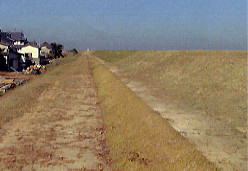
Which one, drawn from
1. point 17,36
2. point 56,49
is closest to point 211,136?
point 56,49

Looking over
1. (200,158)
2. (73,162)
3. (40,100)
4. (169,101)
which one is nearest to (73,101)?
(40,100)

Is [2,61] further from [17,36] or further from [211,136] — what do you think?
[17,36]

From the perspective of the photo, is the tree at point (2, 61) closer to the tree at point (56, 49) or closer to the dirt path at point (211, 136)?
the dirt path at point (211, 136)

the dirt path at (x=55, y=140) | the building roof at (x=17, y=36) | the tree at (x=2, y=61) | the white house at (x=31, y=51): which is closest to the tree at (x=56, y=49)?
the building roof at (x=17, y=36)

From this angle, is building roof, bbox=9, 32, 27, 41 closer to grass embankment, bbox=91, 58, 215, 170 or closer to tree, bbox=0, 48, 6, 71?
tree, bbox=0, 48, 6, 71

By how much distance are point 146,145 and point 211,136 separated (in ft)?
11.5

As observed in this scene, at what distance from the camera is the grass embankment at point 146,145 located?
26.3ft

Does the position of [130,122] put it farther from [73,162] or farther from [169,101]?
[169,101]

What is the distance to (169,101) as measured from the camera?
18.9m

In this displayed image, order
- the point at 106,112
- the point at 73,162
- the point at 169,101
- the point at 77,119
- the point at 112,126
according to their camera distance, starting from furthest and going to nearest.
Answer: the point at 169,101 → the point at 106,112 → the point at 77,119 → the point at 112,126 → the point at 73,162

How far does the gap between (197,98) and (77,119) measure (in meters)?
9.56

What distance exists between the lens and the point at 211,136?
11.3 meters

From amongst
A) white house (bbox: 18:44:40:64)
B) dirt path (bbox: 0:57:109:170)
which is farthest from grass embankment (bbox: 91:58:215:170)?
white house (bbox: 18:44:40:64)

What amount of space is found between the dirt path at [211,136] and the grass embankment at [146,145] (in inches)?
32.0
